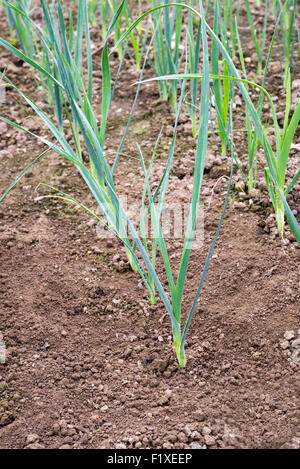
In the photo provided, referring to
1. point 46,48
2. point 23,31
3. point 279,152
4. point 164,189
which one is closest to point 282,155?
point 279,152

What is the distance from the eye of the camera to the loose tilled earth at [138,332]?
124 centimetres

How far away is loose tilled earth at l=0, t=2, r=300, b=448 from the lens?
124 cm

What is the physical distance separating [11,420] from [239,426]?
1.87ft

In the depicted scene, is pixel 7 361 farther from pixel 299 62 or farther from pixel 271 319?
pixel 299 62

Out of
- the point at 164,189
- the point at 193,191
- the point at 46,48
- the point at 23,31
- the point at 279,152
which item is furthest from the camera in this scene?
the point at 23,31

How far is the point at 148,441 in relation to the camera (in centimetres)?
121

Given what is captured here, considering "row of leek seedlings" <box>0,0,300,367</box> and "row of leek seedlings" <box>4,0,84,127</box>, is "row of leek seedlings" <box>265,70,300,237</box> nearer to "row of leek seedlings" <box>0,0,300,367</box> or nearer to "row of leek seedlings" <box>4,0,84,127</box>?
"row of leek seedlings" <box>0,0,300,367</box>

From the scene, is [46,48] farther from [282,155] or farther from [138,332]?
[138,332]

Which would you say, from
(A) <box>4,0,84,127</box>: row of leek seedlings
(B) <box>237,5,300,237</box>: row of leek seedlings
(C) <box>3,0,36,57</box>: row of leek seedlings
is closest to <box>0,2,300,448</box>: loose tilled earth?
(B) <box>237,5,300,237</box>: row of leek seedlings

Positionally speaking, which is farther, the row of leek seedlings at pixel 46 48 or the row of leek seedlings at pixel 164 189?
the row of leek seedlings at pixel 46 48

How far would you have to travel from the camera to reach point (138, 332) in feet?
4.83

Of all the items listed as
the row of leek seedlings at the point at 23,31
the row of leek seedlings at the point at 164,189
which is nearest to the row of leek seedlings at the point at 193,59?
the row of leek seedlings at the point at 164,189

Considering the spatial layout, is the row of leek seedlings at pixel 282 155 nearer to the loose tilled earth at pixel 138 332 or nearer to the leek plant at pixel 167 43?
the loose tilled earth at pixel 138 332

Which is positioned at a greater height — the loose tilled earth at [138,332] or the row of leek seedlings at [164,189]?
the row of leek seedlings at [164,189]
